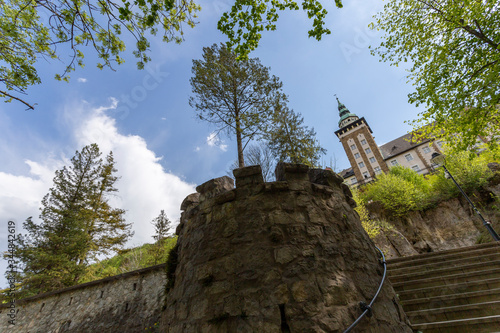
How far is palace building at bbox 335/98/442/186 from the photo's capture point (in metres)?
34.5

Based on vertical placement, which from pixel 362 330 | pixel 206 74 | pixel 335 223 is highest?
pixel 206 74

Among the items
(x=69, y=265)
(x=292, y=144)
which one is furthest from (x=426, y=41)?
(x=69, y=265)

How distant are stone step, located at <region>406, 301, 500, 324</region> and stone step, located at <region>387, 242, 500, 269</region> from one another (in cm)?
224

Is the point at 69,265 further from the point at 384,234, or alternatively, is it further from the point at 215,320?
the point at 384,234

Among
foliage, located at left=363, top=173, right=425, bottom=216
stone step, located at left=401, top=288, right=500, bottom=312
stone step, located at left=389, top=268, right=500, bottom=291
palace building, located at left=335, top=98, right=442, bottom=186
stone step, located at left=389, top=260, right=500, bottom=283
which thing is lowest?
stone step, located at left=401, top=288, right=500, bottom=312

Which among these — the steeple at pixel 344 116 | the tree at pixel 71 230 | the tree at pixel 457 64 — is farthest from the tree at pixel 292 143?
the steeple at pixel 344 116

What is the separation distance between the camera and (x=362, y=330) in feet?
6.87

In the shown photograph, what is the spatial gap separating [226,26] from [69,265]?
14192mm

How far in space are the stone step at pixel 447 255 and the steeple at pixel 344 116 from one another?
4612cm

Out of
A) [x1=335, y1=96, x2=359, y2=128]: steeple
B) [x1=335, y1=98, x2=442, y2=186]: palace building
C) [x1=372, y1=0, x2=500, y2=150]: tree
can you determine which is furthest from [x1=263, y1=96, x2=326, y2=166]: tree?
[x1=335, y1=96, x2=359, y2=128]: steeple

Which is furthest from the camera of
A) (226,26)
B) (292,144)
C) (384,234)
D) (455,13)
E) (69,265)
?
(384,234)

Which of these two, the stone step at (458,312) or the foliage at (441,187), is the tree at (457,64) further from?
the foliage at (441,187)

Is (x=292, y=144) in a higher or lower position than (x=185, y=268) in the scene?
higher

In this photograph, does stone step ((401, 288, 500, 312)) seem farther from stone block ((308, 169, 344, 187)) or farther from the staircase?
stone block ((308, 169, 344, 187))
